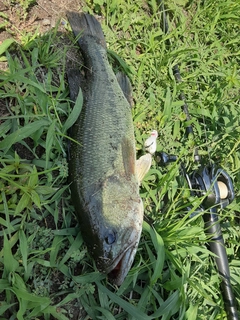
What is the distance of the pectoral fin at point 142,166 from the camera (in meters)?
3.35

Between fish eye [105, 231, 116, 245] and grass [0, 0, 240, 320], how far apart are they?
36 cm

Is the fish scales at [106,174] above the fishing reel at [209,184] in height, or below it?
above

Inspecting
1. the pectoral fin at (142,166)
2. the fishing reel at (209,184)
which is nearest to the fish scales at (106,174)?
the pectoral fin at (142,166)

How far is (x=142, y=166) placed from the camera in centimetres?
338

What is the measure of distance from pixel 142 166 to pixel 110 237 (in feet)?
2.83

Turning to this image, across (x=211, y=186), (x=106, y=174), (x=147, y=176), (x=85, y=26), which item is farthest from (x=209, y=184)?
(x=85, y=26)

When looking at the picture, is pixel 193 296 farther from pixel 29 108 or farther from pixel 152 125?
pixel 29 108

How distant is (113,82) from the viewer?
3418mm

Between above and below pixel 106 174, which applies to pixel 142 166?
below

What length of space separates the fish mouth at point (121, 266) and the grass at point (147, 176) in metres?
0.17

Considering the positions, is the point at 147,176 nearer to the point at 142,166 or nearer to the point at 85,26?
the point at 142,166

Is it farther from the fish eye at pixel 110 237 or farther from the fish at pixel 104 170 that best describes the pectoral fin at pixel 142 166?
the fish eye at pixel 110 237

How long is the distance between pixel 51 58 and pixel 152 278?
225cm

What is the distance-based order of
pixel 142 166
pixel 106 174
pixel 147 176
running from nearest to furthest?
pixel 106 174 < pixel 142 166 < pixel 147 176
